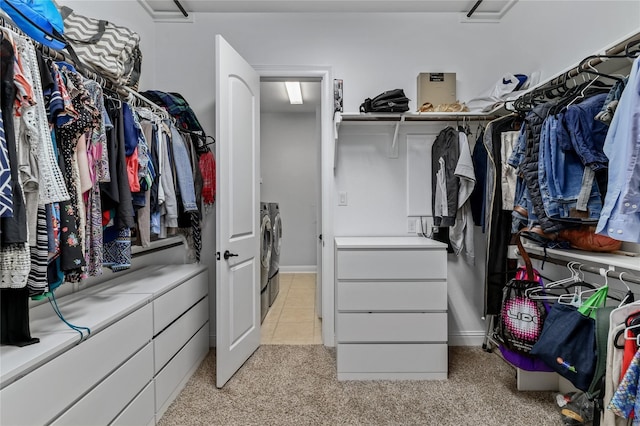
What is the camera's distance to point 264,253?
10.4ft

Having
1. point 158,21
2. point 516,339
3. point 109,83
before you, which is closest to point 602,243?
point 516,339

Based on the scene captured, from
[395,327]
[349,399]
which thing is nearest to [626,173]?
[395,327]

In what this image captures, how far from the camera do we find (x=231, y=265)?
2148mm

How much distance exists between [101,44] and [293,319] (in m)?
2.68

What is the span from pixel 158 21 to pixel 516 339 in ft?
10.9

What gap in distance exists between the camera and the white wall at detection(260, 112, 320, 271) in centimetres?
554

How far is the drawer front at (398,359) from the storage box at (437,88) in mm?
1795

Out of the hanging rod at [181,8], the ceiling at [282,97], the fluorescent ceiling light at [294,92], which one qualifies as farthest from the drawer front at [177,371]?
the fluorescent ceiling light at [294,92]

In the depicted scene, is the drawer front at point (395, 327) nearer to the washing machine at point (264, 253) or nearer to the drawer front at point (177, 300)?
the drawer front at point (177, 300)

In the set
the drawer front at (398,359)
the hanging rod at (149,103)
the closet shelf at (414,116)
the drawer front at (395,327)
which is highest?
the closet shelf at (414,116)

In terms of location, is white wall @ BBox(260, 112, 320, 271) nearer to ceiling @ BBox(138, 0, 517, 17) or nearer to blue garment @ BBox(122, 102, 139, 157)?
ceiling @ BBox(138, 0, 517, 17)

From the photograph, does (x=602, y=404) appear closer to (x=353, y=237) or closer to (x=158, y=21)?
(x=353, y=237)

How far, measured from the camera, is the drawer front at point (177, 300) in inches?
67.6

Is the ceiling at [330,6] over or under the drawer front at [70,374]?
over
